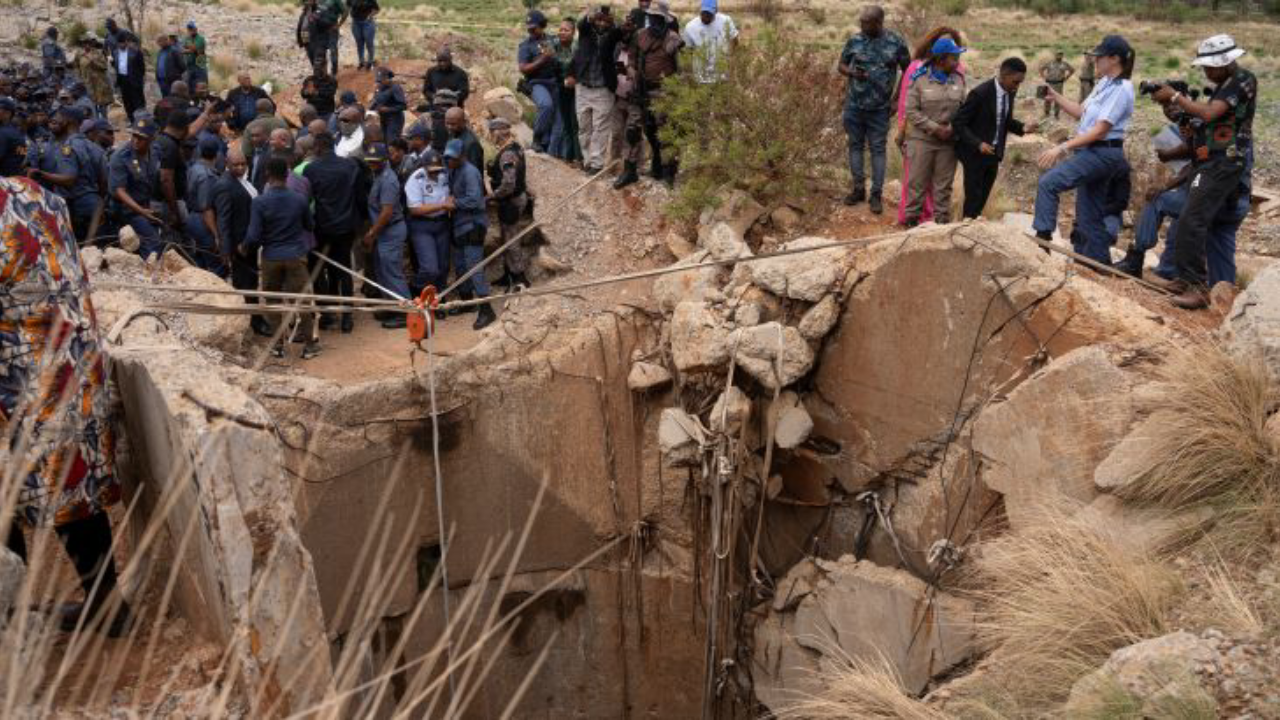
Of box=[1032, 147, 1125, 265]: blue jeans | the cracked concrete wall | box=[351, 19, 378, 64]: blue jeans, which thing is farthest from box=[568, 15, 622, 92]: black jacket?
the cracked concrete wall

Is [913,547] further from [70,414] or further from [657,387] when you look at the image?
[70,414]

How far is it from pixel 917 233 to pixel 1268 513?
9.71ft

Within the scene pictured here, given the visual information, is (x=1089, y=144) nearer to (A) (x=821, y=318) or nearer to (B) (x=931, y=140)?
(B) (x=931, y=140)

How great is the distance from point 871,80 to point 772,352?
2.91 metres

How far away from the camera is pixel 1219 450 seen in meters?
5.26

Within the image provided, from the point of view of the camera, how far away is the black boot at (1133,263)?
8.52 m

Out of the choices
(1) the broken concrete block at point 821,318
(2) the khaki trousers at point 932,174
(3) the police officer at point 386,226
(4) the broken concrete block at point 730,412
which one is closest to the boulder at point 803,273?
(1) the broken concrete block at point 821,318

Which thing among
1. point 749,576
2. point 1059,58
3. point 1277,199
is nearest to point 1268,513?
point 749,576

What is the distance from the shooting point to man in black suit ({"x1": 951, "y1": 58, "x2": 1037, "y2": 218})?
339 inches

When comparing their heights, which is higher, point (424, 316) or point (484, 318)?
point (424, 316)

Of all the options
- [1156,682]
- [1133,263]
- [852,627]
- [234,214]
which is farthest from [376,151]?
[1156,682]

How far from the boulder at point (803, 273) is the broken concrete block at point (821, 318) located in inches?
2.7

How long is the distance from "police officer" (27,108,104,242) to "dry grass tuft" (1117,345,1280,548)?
806cm

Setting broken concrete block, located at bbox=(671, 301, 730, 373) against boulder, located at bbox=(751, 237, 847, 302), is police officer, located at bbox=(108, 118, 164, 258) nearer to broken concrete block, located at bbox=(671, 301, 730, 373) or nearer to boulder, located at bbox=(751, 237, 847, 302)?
broken concrete block, located at bbox=(671, 301, 730, 373)
